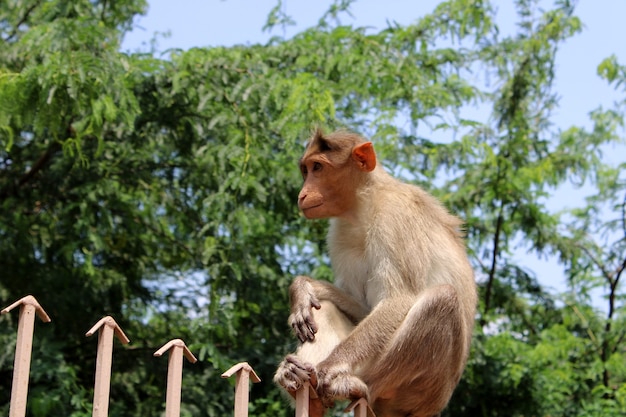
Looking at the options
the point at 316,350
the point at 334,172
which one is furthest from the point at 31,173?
the point at 316,350

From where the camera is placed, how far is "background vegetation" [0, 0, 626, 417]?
8461mm

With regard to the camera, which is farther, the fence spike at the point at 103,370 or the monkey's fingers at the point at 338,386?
the monkey's fingers at the point at 338,386

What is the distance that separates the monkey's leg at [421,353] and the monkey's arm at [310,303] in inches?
18.2

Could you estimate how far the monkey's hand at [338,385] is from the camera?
15.9 ft

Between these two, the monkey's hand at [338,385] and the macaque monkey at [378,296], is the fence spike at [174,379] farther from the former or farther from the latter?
the monkey's hand at [338,385]

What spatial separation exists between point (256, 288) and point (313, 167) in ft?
11.1

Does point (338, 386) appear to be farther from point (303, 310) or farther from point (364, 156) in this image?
point (364, 156)

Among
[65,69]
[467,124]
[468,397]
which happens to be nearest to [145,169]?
[65,69]

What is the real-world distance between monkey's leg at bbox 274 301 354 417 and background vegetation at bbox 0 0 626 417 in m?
2.54

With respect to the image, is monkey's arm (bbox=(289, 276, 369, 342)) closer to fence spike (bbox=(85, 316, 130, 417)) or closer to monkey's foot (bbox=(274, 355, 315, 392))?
monkey's foot (bbox=(274, 355, 315, 392))

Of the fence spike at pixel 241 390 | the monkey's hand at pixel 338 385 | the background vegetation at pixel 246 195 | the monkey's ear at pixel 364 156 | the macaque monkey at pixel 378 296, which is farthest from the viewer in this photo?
the background vegetation at pixel 246 195

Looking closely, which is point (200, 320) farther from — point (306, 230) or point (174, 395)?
point (174, 395)

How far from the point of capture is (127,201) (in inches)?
381

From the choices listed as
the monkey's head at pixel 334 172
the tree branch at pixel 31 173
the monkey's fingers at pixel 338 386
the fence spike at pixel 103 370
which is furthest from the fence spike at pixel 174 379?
the tree branch at pixel 31 173
